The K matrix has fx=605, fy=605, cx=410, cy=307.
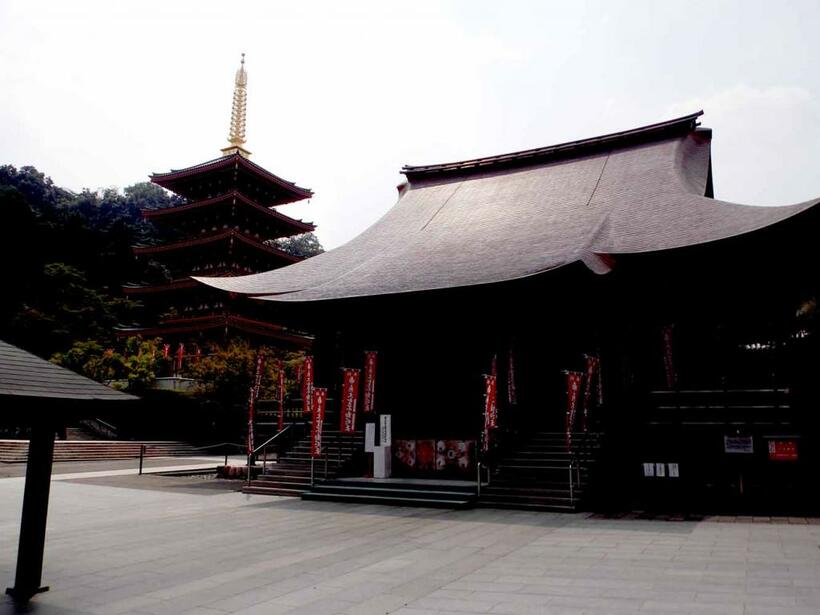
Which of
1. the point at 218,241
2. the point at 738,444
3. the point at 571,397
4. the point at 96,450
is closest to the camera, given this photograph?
the point at 738,444

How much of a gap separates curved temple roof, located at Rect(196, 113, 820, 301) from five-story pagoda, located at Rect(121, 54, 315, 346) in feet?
47.5

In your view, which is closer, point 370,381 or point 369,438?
point 370,381

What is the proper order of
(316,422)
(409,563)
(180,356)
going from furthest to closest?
(180,356), (316,422), (409,563)

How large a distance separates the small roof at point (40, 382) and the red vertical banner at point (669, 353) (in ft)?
32.7

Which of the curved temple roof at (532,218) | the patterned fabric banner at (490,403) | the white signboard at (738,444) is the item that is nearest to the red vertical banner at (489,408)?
the patterned fabric banner at (490,403)

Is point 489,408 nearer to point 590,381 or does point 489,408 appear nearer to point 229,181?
point 590,381

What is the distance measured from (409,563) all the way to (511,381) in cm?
720

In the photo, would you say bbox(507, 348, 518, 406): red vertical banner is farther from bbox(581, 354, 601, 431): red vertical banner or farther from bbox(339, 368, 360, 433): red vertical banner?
bbox(339, 368, 360, 433): red vertical banner

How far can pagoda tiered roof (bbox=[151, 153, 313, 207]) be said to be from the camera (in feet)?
110

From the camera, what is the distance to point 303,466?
1409 cm

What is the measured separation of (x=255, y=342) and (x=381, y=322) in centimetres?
1918

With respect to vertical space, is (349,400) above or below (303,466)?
above

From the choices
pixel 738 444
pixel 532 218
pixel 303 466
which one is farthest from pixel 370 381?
pixel 738 444

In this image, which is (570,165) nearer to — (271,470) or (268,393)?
(271,470)
